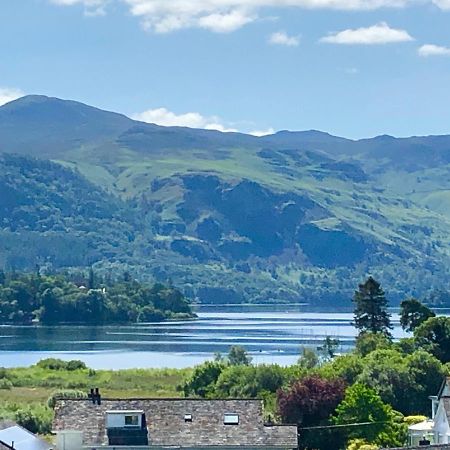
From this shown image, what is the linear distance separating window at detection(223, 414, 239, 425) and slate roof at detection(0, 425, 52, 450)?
504 cm

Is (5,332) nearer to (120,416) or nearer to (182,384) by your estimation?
(182,384)

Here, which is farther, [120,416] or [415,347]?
[415,347]

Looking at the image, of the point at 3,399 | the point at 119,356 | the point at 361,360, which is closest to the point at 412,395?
the point at 361,360

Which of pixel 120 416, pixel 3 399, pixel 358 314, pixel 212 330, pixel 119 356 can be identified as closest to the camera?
pixel 120 416

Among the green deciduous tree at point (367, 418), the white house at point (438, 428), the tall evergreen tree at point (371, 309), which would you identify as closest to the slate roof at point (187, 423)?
the white house at point (438, 428)

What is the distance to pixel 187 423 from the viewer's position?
3853cm

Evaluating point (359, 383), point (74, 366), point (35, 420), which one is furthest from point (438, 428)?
point (74, 366)

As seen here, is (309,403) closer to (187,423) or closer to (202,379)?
(187,423)

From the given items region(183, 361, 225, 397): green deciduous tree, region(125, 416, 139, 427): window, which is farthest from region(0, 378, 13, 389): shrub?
region(125, 416, 139, 427): window

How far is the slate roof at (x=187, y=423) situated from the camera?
37562mm

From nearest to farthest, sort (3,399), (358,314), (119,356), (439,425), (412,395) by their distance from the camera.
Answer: (439,425), (412,395), (3,399), (358,314), (119,356)

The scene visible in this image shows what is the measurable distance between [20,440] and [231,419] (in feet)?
19.5

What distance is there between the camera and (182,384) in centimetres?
7725

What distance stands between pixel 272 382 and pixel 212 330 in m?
129
